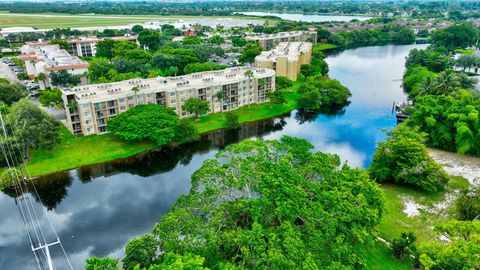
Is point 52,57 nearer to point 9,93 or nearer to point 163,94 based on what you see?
point 9,93

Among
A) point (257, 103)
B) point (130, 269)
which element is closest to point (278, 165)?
point (130, 269)

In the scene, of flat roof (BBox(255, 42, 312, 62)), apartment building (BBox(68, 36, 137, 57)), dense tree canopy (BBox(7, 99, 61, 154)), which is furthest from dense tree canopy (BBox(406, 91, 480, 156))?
apartment building (BBox(68, 36, 137, 57))

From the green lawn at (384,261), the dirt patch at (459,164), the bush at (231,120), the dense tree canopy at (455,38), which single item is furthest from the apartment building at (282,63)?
the dense tree canopy at (455,38)

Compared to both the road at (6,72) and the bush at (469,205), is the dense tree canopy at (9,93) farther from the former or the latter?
the bush at (469,205)

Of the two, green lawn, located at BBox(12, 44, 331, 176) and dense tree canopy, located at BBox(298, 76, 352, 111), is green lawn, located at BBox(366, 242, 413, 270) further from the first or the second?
dense tree canopy, located at BBox(298, 76, 352, 111)

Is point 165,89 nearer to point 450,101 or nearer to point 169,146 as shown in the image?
point 169,146

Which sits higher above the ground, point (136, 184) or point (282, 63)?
point (282, 63)

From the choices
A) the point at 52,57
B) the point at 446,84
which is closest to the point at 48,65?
the point at 52,57
